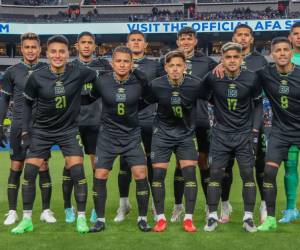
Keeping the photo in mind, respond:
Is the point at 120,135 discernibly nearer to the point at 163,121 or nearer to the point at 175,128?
the point at 163,121

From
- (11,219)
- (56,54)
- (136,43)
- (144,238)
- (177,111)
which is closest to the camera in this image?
(144,238)

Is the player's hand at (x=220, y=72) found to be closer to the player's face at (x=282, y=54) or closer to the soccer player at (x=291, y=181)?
the player's face at (x=282, y=54)

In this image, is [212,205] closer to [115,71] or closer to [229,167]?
[229,167]

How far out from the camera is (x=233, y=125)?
6.03m

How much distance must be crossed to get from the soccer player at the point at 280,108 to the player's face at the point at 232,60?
40cm

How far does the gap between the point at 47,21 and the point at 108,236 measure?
36.9m

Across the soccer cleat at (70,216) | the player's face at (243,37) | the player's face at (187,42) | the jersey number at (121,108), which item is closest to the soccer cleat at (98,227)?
the soccer cleat at (70,216)

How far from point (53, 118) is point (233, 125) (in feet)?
7.14

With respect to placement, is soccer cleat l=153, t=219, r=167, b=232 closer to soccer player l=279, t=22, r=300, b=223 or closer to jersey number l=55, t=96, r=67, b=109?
soccer player l=279, t=22, r=300, b=223

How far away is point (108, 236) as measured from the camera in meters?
5.66

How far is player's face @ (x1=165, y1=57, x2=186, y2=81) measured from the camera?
605 cm

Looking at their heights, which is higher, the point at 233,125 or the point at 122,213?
the point at 233,125

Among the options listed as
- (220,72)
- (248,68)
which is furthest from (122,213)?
(248,68)

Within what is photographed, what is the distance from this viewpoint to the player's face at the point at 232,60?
5.94 metres
